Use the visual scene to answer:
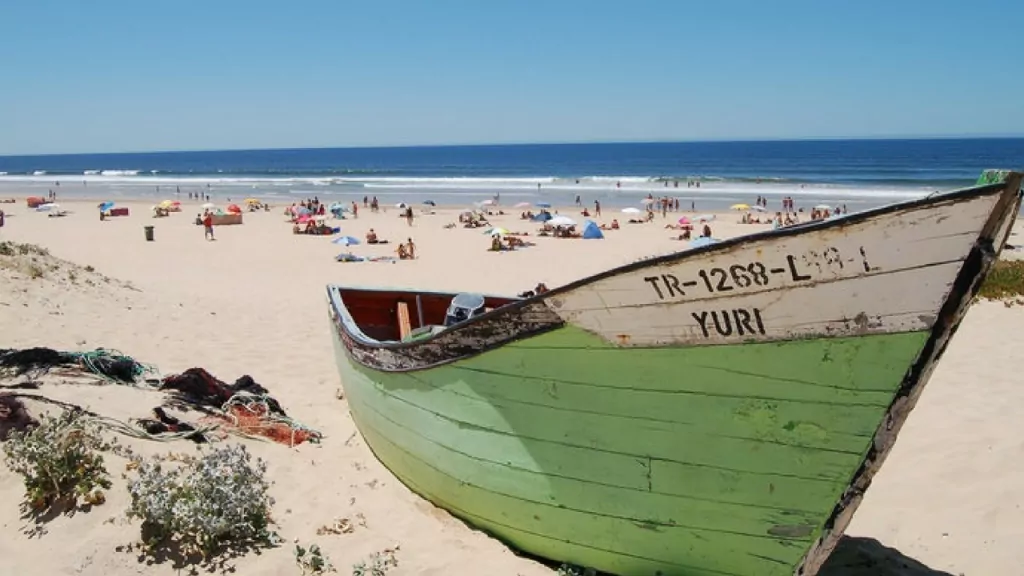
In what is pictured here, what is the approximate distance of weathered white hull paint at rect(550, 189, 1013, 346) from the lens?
3180mm

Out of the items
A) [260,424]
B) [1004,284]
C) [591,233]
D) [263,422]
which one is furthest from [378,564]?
[591,233]

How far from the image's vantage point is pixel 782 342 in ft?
11.6

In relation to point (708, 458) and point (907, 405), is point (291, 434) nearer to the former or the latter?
point (708, 458)

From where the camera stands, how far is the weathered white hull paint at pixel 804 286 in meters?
3.18

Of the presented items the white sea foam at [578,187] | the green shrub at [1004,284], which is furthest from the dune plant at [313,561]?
the white sea foam at [578,187]

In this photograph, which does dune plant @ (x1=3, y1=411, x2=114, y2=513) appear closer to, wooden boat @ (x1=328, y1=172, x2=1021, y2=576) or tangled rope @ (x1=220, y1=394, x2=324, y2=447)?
tangled rope @ (x1=220, y1=394, x2=324, y2=447)

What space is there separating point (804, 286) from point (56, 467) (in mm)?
4261

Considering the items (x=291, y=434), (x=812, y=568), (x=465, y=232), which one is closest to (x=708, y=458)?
(x=812, y=568)

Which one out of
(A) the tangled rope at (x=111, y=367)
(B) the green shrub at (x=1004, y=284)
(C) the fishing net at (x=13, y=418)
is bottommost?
(A) the tangled rope at (x=111, y=367)

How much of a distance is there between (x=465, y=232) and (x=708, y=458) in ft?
84.9

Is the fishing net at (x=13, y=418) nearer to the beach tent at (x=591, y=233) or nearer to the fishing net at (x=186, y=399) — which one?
the fishing net at (x=186, y=399)

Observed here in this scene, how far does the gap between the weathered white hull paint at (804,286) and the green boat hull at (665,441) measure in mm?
84

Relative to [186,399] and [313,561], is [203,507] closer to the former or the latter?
[313,561]

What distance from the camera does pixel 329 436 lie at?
6.86m
